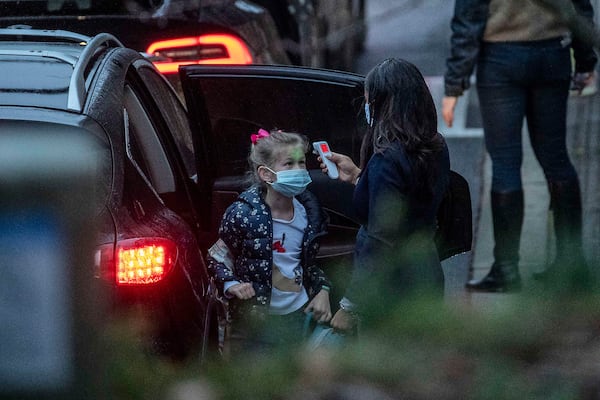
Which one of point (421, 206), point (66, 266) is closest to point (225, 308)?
point (421, 206)

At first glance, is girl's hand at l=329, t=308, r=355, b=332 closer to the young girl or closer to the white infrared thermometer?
the young girl

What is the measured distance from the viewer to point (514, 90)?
6.17 m

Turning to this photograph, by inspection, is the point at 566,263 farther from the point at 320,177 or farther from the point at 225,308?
the point at 320,177

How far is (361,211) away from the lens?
13.7 ft

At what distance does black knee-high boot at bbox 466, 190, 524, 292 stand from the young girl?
202cm

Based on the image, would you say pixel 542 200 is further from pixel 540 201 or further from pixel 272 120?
pixel 272 120

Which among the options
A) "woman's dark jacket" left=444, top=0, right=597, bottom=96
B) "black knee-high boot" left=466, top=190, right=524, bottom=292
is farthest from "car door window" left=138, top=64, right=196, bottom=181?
"black knee-high boot" left=466, top=190, right=524, bottom=292

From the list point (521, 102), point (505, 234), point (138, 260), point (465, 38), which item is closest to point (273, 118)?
point (465, 38)

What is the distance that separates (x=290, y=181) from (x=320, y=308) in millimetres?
458

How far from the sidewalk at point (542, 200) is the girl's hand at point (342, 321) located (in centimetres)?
173

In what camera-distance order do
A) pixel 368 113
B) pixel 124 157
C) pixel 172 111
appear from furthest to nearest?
pixel 172 111
pixel 368 113
pixel 124 157

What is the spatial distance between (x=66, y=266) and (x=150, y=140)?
74.9 inches

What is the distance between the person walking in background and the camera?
6.11 m

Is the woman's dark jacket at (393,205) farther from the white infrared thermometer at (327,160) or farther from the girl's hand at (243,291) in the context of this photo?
the girl's hand at (243,291)
